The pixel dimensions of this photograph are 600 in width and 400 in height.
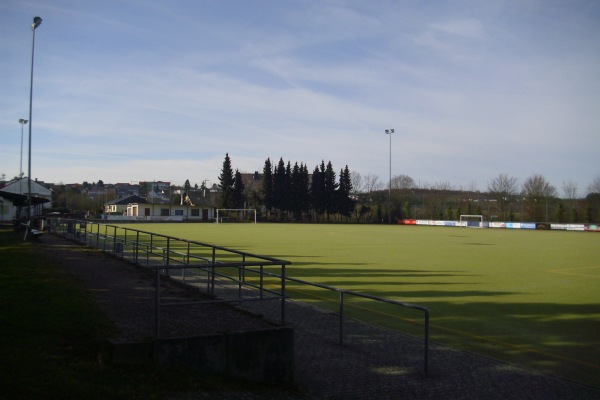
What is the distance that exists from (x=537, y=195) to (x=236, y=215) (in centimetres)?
4874

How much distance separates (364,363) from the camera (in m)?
6.98

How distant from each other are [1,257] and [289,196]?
81.3 m

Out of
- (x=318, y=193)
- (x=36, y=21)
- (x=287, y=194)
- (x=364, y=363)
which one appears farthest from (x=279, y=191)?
(x=364, y=363)

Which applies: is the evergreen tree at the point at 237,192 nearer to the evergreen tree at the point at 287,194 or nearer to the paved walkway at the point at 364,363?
the evergreen tree at the point at 287,194

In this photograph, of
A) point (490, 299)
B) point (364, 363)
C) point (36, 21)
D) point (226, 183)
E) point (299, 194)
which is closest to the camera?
point (364, 363)

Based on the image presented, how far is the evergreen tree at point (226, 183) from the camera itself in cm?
9506

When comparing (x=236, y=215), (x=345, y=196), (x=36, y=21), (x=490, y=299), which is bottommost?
(x=490, y=299)

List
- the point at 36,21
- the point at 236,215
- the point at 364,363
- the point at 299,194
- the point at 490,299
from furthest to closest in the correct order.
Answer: the point at 299,194
the point at 236,215
the point at 36,21
the point at 490,299
the point at 364,363

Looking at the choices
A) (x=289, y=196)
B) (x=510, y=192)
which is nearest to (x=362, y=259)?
(x=510, y=192)

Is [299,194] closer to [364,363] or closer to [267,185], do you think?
[267,185]

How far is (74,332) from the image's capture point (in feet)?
21.6

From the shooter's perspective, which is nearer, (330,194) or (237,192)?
(237,192)

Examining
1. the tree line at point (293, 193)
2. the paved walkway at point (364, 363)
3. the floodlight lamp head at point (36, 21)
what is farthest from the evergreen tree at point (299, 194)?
the paved walkway at point (364, 363)

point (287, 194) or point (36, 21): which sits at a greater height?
point (36, 21)
